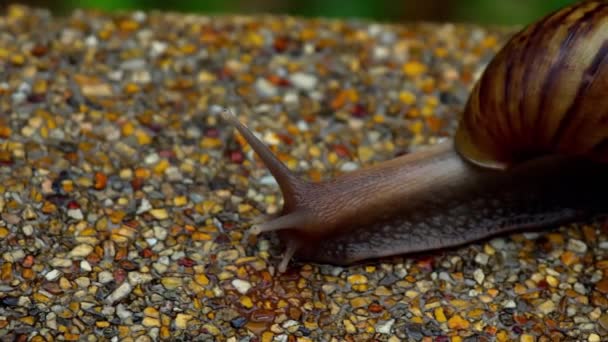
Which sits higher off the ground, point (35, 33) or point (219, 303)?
point (35, 33)

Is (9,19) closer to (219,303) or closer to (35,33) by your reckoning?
(35,33)

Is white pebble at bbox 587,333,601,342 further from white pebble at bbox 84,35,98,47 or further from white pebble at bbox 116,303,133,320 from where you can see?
white pebble at bbox 84,35,98,47

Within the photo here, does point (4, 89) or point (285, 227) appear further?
point (4, 89)

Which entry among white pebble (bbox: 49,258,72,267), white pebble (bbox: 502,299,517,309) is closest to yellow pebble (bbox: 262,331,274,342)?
white pebble (bbox: 49,258,72,267)

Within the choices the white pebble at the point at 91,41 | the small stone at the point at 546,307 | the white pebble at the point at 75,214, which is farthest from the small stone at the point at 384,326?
the white pebble at the point at 91,41

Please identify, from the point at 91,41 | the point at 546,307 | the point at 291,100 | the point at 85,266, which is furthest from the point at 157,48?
the point at 546,307

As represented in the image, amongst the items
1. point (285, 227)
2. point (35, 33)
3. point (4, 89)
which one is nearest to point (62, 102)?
point (4, 89)
